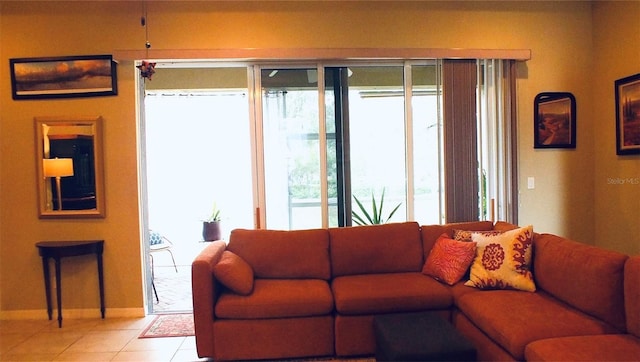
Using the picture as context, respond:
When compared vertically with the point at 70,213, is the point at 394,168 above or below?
above

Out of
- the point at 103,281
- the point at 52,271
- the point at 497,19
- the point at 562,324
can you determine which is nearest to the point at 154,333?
the point at 103,281

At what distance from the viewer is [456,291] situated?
2803mm

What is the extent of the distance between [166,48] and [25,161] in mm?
1654

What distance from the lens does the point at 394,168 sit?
3982 millimetres

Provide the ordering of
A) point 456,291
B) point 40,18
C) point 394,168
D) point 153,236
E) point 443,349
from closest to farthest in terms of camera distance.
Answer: point 443,349 < point 456,291 < point 40,18 < point 394,168 < point 153,236

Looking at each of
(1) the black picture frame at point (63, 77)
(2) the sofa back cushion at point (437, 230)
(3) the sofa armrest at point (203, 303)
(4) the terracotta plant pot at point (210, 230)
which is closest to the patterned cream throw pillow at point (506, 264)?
(2) the sofa back cushion at point (437, 230)

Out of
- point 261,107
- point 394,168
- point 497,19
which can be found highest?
point 497,19

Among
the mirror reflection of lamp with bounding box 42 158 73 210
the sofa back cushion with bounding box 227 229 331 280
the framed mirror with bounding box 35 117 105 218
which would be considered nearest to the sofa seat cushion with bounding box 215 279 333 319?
the sofa back cushion with bounding box 227 229 331 280

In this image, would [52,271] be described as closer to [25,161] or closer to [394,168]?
[25,161]

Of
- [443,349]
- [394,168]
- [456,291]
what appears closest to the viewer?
[443,349]

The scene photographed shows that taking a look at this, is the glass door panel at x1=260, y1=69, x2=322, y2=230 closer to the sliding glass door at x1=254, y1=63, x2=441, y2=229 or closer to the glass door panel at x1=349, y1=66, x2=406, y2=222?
the sliding glass door at x1=254, y1=63, x2=441, y2=229

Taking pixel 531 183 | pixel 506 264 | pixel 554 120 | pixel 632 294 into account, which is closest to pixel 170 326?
pixel 506 264

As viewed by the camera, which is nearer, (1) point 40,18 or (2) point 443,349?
(2) point 443,349

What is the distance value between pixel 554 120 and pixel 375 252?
231cm
